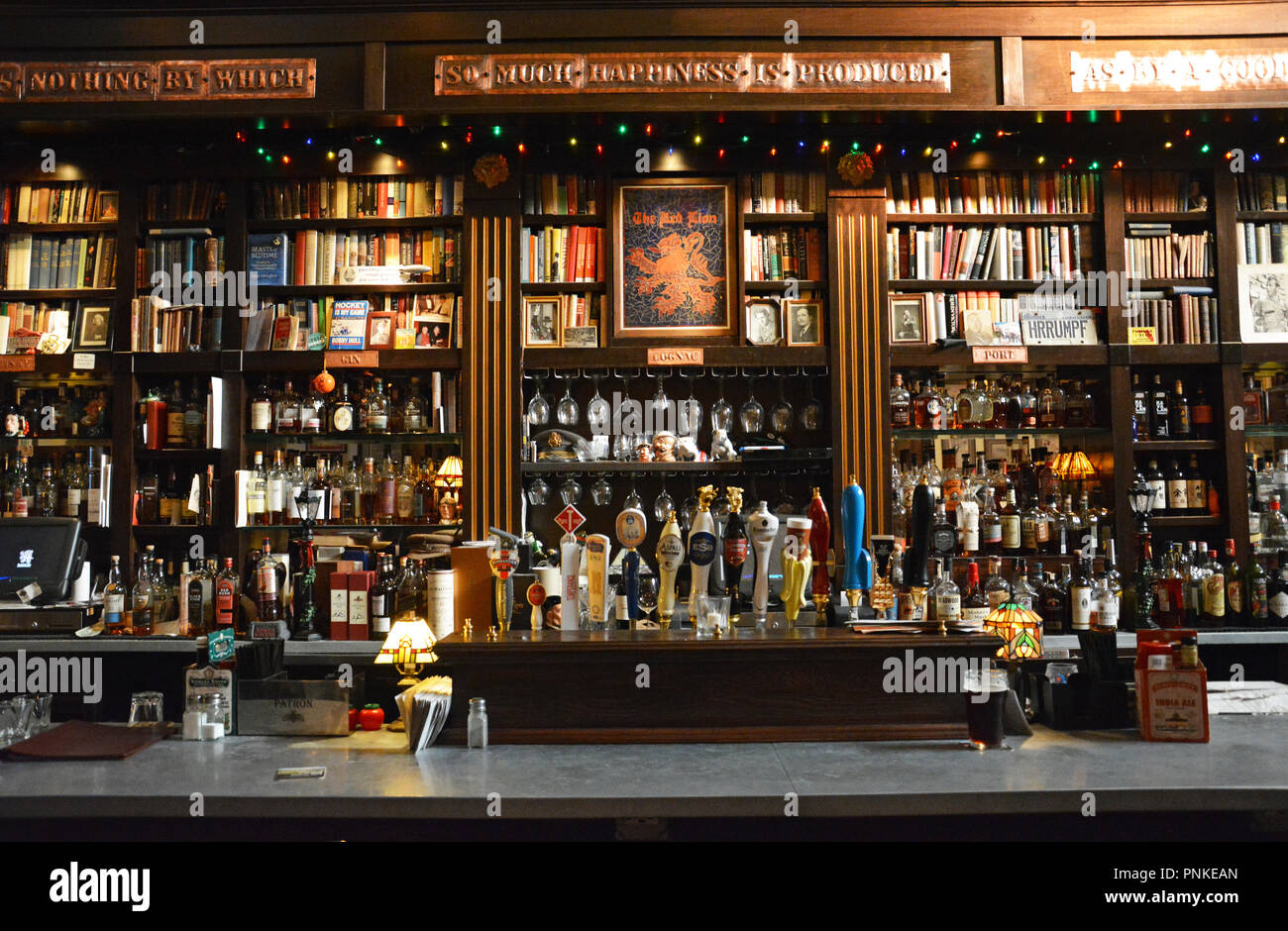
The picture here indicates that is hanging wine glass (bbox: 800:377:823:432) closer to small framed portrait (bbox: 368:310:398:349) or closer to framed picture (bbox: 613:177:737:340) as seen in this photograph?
framed picture (bbox: 613:177:737:340)

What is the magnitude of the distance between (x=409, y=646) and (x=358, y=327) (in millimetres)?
2621

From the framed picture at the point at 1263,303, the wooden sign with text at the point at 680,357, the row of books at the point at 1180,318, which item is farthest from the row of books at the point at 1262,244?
the wooden sign with text at the point at 680,357

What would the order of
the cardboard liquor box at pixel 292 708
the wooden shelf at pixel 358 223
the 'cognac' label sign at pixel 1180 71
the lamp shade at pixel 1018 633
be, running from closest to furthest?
the cardboard liquor box at pixel 292 708 < the lamp shade at pixel 1018 633 < the 'cognac' label sign at pixel 1180 71 < the wooden shelf at pixel 358 223

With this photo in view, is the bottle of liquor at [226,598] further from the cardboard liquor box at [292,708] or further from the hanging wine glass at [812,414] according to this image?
the hanging wine glass at [812,414]

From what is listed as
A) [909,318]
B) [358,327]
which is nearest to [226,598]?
[358,327]

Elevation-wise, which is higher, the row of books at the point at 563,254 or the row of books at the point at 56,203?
the row of books at the point at 56,203

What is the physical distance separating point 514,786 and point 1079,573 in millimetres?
3431

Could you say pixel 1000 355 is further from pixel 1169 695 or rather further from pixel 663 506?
pixel 1169 695

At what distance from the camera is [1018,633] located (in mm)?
2604

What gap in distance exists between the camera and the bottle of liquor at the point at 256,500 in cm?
479

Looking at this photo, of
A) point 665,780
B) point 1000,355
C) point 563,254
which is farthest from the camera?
point 563,254

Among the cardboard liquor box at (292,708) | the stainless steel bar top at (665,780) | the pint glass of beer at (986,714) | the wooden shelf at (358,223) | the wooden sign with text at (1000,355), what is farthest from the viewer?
the wooden shelf at (358,223)

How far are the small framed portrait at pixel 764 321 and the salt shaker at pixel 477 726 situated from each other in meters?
2.89

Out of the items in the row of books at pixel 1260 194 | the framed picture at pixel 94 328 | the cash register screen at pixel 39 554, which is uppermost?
the row of books at pixel 1260 194
